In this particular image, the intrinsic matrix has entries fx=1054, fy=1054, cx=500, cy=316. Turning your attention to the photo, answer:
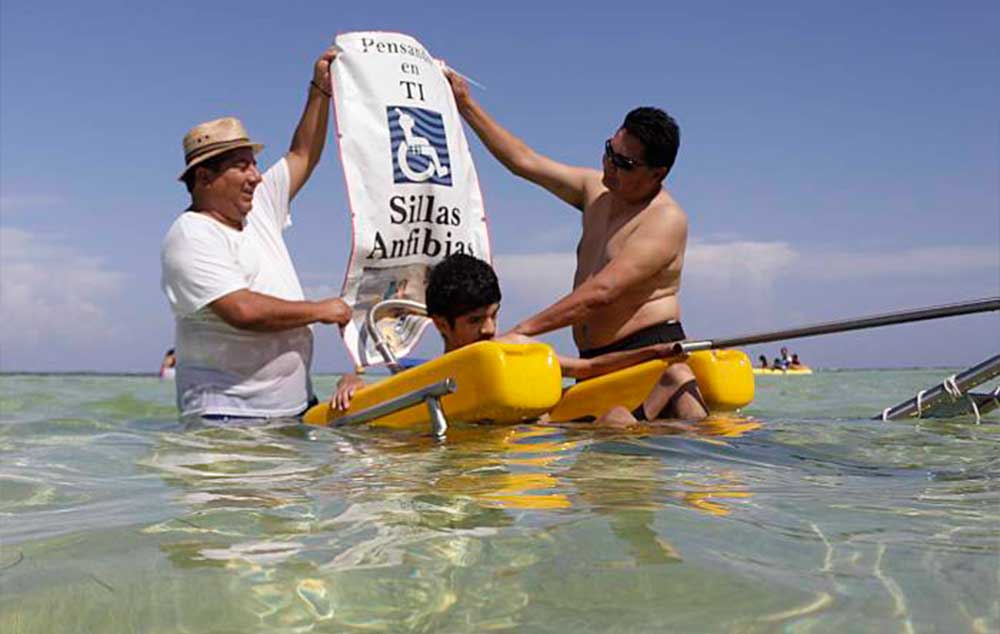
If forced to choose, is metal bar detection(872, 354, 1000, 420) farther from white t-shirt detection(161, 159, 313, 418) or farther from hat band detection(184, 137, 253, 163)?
hat band detection(184, 137, 253, 163)

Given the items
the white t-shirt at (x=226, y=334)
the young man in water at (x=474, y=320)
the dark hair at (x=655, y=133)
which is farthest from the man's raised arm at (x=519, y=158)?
the white t-shirt at (x=226, y=334)

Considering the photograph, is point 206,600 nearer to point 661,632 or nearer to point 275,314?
point 661,632

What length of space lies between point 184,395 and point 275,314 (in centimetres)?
67

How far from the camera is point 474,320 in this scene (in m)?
4.83

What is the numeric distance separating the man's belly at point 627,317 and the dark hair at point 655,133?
672 millimetres

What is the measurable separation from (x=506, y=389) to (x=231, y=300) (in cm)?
136

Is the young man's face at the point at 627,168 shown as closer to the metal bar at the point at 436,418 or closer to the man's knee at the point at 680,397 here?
the man's knee at the point at 680,397

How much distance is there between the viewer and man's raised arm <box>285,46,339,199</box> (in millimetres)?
5816

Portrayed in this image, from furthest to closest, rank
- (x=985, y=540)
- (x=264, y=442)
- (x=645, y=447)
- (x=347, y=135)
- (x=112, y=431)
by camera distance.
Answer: (x=347, y=135) → (x=112, y=431) → (x=264, y=442) → (x=645, y=447) → (x=985, y=540)

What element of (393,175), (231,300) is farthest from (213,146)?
(393,175)

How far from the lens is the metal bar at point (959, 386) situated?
16.9ft

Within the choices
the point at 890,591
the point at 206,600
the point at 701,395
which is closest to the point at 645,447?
the point at 701,395

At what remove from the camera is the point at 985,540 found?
2.12 meters

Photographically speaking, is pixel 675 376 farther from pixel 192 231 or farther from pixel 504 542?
pixel 504 542
